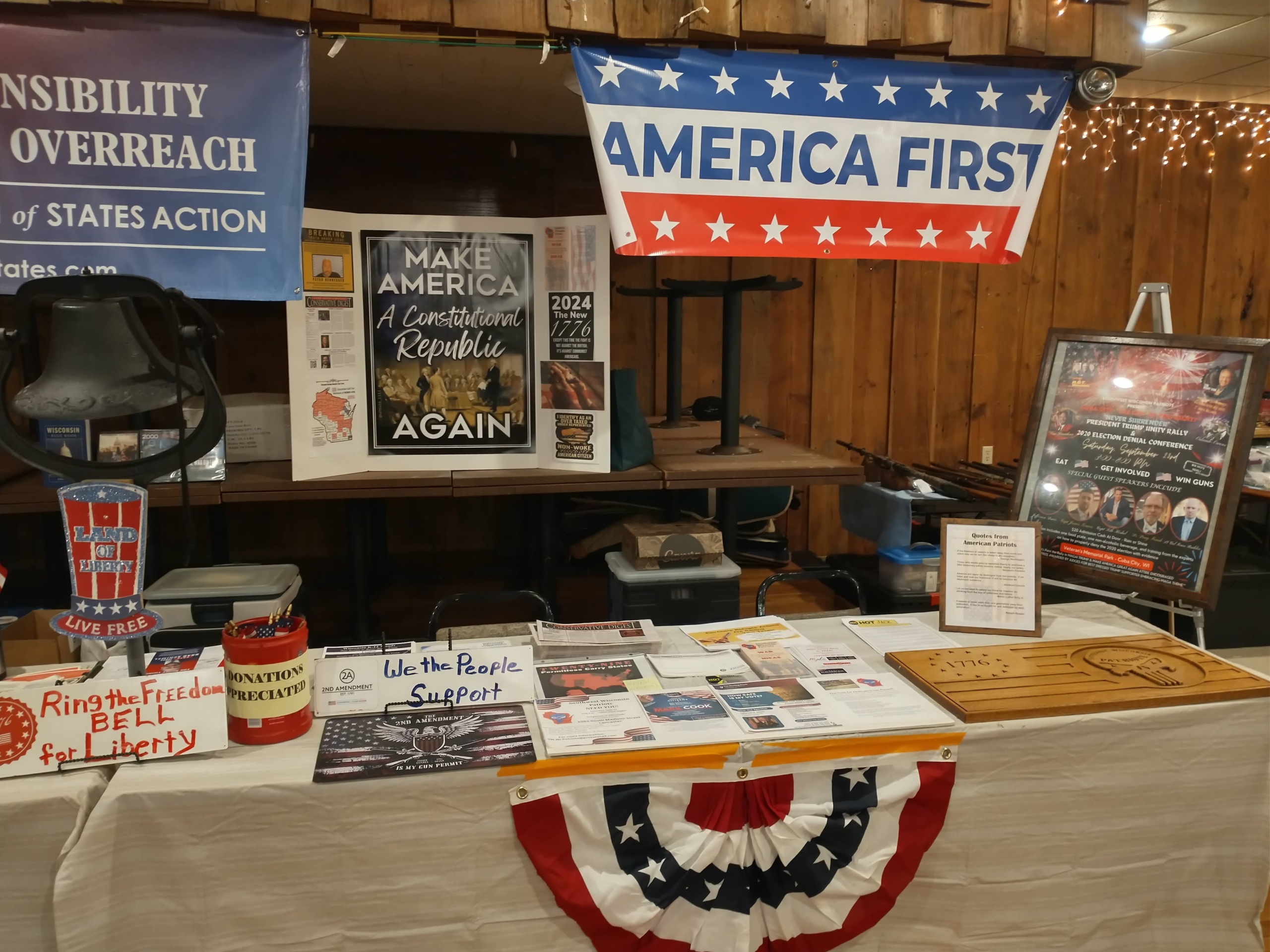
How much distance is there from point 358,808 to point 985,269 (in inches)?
176

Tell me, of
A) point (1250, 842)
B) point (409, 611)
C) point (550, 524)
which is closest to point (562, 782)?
point (1250, 842)

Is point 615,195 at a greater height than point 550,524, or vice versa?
point 615,195

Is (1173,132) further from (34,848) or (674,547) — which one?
(34,848)

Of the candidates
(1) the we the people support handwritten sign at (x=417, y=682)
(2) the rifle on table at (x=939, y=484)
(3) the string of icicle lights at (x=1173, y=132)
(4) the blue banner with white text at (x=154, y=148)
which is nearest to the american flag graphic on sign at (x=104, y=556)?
(1) the we the people support handwritten sign at (x=417, y=682)

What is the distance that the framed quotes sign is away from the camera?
2.05 meters

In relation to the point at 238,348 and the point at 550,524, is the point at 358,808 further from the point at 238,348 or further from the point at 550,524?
the point at 238,348

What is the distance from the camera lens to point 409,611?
12.8ft

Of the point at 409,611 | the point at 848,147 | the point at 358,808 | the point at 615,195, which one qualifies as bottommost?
the point at 409,611

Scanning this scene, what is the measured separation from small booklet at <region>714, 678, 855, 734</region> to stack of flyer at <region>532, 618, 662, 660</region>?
23cm

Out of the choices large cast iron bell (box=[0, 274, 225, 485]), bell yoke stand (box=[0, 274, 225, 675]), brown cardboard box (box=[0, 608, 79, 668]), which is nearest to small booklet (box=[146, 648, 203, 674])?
bell yoke stand (box=[0, 274, 225, 675])

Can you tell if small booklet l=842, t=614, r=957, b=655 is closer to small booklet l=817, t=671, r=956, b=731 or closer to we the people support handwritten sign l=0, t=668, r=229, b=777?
small booklet l=817, t=671, r=956, b=731

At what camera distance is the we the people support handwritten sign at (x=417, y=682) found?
1.62m

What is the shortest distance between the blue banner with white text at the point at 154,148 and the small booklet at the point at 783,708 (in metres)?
1.56

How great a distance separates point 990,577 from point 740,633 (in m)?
0.60
